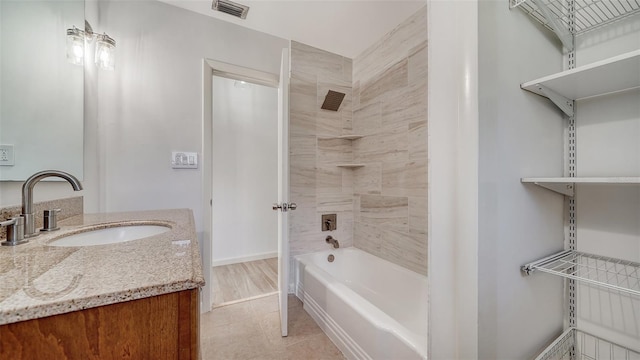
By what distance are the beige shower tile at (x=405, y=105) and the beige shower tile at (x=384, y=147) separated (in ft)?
0.25

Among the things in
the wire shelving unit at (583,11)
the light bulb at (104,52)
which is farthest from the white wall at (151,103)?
the wire shelving unit at (583,11)

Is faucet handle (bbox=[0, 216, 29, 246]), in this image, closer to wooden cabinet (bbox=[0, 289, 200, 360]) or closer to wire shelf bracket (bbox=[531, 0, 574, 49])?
wooden cabinet (bbox=[0, 289, 200, 360])

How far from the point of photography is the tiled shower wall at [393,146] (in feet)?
5.69

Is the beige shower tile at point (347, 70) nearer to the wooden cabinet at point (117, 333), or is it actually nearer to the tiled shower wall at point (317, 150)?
the tiled shower wall at point (317, 150)

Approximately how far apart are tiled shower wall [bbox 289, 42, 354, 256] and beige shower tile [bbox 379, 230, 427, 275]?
1.61 feet

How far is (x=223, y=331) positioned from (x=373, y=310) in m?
1.06

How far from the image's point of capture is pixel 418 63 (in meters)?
1.74

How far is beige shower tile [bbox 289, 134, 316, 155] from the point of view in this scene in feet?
7.16

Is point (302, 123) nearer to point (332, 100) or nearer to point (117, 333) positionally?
point (332, 100)

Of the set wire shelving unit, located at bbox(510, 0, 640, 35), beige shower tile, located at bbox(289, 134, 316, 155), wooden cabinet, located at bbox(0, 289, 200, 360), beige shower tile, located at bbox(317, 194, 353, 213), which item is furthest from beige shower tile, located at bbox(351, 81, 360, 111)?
wooden cabinet, located at bbox(0, 289, 200, 360)

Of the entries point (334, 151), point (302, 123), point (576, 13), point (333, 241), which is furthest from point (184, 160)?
point (576, 13)

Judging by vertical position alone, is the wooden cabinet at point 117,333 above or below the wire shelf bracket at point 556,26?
below

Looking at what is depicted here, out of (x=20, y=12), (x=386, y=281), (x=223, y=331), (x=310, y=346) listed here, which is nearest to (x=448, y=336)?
(x=310, y=346)

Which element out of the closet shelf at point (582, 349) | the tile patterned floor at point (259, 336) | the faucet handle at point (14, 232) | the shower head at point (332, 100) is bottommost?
the tile patterned floor at point (259, 336)
